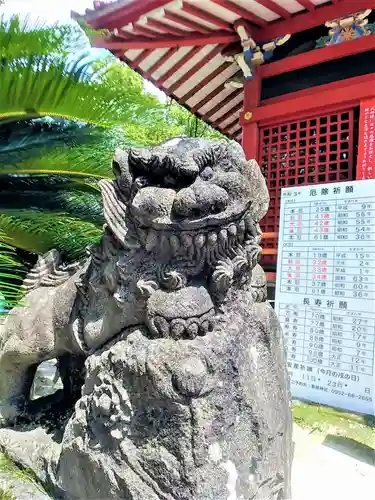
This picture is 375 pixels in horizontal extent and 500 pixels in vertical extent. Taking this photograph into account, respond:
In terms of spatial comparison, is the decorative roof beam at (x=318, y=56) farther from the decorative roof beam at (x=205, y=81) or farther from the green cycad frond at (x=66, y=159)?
the green cycad frond at (x=66, y=159)

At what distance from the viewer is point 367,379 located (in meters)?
2.72

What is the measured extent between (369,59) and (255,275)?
2.87m

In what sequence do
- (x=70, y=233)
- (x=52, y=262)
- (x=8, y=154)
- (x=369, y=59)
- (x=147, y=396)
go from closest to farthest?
(x=147, y=396) < (x=52, y=262) < (x=70, y=233) < (x=8, y=154) < (x=369, y=59)

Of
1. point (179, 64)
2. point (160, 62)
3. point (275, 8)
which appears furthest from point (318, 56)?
point (160, 62)

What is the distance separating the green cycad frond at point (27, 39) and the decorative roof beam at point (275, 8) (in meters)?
2.13

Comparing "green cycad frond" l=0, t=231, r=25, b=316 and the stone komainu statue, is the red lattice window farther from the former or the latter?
"green cycad frond" l=0, t=231, r=25, b=316

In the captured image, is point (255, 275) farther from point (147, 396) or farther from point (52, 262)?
point (52, 262)

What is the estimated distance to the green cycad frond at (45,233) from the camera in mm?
2107

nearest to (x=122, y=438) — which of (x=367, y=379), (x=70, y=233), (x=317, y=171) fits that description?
(x=70, y=233)

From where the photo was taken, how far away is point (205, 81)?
17.9ft

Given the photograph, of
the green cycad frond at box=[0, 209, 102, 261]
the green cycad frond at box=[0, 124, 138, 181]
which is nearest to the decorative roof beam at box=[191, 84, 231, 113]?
the green cycad frond at box=[0, 124, 138, 181]

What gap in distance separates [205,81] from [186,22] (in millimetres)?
1440


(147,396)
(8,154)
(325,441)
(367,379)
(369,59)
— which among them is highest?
(369,59)

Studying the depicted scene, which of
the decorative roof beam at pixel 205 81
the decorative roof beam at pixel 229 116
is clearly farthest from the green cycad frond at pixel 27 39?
the decorative roof beam at pixel 229 116
